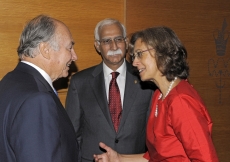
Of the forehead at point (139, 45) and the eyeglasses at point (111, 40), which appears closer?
the forehead at point (139, 45)

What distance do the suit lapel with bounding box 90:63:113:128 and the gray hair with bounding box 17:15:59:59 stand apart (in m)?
1.10

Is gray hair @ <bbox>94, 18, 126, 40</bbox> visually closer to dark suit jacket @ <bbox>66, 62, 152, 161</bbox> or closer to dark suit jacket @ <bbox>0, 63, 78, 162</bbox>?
dark suit jacket @ <bbox>66, 62, 152, 161</bbox>

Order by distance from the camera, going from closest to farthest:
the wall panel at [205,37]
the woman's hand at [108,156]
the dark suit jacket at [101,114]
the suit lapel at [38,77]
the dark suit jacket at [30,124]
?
1. the dark suit jacket at [30,124]
2. the suit lapel at [38,77]
3. the woman's hand at [108,156]
4. the dark suit jacket at [101,114]
5. the wall panel at [205,37]

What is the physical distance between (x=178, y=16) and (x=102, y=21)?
37.4 inches

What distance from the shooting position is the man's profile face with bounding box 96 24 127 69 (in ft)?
9.15

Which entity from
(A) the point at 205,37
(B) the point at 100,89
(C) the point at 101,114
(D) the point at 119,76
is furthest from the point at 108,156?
(A) the point at 205,37

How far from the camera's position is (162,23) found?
3.41 metres

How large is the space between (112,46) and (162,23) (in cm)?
82

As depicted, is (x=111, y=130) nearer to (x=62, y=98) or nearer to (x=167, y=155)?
(x=62, y=98)

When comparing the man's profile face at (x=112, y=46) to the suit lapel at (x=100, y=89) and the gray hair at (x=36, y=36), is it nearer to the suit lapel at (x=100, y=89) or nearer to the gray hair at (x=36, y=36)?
the suit lapel at (x=100, y=89)

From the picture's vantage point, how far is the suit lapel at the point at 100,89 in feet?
9.06

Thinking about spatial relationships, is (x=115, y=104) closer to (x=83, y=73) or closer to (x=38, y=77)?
(x=83, y=73)

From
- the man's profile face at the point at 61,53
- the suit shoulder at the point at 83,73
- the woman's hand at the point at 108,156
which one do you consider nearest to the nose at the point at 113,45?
the suit shoulder at the point at 83,73

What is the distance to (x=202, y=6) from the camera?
364 cm
